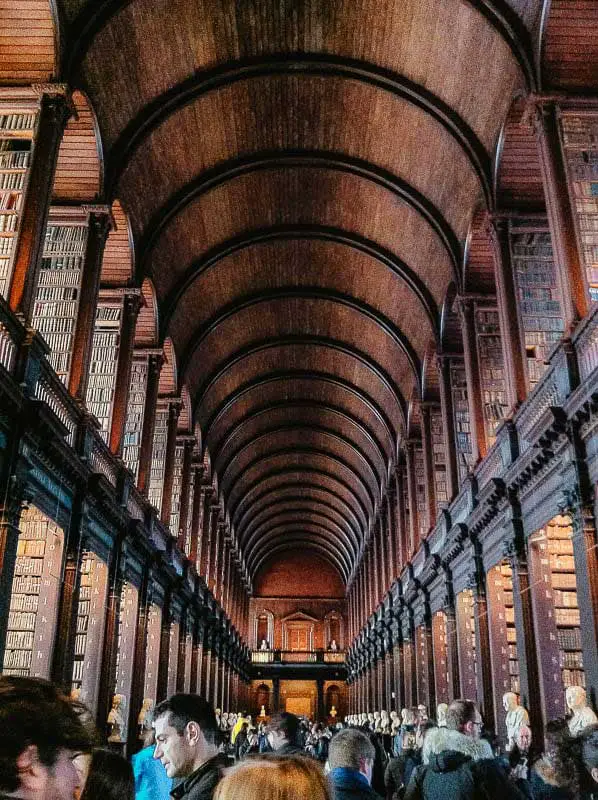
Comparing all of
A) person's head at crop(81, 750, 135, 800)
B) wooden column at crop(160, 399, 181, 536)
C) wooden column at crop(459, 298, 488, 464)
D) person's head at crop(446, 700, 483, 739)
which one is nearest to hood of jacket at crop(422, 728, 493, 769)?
person's head at crop(446, 700, 483, 739)

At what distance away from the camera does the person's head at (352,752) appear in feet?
11.0

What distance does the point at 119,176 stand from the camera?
13.4m

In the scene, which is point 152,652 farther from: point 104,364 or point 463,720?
point 463,720

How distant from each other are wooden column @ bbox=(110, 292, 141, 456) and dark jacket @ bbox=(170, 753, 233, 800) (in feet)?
36.7

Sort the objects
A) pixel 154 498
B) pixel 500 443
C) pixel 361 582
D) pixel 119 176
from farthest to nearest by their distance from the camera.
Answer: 1. pixel 361 582
2. pixel 154 498
3. pixel 119 176
4. pixel 500 443

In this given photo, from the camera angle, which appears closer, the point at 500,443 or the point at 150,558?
the point at 500,443

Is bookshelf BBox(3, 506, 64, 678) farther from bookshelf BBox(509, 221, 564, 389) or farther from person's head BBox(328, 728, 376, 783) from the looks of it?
bookshelf BBox(509, 221, 564, 389)

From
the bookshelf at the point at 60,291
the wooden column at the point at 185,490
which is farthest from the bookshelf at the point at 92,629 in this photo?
the wooden column at the point at 185,490

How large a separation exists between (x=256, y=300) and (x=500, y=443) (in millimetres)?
11581

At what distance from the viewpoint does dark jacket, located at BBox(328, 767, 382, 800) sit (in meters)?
3.21

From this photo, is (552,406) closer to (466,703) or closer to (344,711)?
(466,703)

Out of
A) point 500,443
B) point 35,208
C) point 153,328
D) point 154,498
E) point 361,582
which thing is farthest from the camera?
point 361,582

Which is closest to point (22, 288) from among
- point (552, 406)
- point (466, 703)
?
point (552, 406)

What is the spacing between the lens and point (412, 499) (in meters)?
22.4
